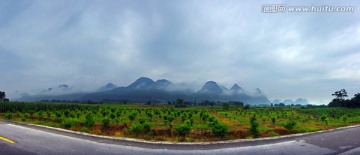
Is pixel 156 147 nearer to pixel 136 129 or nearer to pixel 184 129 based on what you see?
pixel 184 129

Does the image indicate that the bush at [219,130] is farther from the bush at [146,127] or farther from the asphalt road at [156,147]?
the bush at [146,127]

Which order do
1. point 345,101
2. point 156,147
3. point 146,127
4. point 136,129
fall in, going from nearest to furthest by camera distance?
point 156,147, point 136,129, point 146,127, point 345,101

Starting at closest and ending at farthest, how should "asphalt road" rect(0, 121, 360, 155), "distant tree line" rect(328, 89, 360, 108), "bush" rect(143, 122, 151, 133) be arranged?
"asphalt road" rect(0, 121, 360, 155) → "bush" rect(143, 122, 151, 133) → "distant tree line" rect(328, 89, 360, 108)

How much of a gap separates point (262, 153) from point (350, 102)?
89534 mm

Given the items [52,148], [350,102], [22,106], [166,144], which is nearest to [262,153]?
[166,144]

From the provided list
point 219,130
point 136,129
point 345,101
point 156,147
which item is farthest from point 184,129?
point 345,101

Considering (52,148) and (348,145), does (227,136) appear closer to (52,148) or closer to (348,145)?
(348,145)

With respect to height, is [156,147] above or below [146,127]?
below

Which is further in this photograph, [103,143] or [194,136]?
[194,136]

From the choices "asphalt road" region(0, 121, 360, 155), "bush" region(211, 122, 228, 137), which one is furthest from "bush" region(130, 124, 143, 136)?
"bush" region(211, 122, 228, 137)

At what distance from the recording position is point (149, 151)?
9.95 meters

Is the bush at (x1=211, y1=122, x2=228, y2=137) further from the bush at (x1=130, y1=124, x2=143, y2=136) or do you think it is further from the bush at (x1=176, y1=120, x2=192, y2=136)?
the bush at (x1=130, y1=124, x2=143, y2=136)

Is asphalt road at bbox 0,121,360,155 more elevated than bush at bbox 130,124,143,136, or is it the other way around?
bush at bbox 130,124,143,136

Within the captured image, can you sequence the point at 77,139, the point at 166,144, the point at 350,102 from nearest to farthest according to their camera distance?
the point at 166,144, the point at 77,139, the point at 350,102
